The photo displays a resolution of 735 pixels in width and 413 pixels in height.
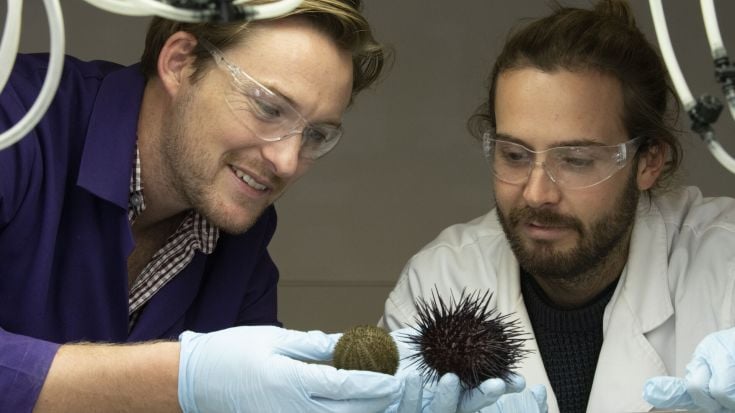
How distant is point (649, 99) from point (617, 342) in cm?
61

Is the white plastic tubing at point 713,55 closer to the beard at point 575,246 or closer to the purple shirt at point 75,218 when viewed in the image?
the beard at point 575,246

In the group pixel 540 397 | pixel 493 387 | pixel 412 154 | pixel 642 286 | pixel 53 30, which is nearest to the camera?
pixel 53 30

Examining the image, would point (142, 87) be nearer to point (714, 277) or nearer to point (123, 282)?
point (123, 282)

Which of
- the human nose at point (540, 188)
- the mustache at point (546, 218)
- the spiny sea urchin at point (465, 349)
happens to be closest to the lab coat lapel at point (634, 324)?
the mustache at point (546, 218)

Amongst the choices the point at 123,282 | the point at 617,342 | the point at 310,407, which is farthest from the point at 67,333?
the point at 617,342

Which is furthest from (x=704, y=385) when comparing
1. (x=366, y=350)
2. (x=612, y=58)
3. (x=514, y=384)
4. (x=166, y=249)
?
(x=166, y=249)

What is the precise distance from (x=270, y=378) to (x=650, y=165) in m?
1.26

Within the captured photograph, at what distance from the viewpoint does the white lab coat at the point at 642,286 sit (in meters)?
2.23

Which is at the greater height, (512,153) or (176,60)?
(176,60)

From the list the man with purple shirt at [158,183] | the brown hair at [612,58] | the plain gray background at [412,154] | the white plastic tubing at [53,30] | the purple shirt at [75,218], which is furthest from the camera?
the plain gray background at [412,154]

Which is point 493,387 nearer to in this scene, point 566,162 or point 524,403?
point 524,403

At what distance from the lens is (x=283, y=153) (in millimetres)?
1999

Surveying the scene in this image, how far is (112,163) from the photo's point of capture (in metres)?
2.02

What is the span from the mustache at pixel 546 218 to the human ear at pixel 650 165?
245 mm
